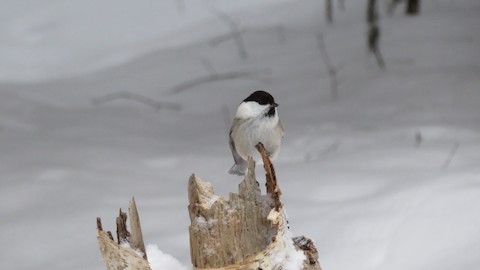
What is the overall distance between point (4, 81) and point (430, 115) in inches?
136

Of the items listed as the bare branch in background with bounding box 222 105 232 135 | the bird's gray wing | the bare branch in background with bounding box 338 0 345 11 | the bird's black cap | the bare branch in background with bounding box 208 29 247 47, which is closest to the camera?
the bird's black cap

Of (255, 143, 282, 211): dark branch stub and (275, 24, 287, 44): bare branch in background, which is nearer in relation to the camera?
(255, 143, 282, 211): dark branch stub

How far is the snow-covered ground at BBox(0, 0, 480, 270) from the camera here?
11.6 feet

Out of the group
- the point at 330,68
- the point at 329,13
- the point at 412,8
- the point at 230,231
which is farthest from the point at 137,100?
the point at 230,231

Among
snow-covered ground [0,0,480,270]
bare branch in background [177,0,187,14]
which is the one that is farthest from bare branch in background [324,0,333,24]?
bare branch in background [177,0,187,14]

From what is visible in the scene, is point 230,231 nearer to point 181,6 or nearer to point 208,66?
point 208,66

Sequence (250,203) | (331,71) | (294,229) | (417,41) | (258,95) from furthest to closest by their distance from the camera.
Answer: (417,41) < (331,71) < (294,229) < (258,95) < (250,203)

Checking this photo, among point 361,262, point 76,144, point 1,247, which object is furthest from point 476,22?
point 1,247

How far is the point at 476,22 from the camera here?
6.18 metres

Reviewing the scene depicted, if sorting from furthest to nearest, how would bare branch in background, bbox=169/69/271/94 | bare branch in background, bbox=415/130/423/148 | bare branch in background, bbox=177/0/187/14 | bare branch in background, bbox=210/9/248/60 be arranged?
bare branch in background, bbox=177/0/187/14, bare branch in background, bbox=210/9/248/60, bare branch in background, bbox=169/69/271/94, bare branch in background, bbox=415/130/423/148

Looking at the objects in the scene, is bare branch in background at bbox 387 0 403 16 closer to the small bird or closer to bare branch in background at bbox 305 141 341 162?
bare branch in background at bbox 305 141 341 162

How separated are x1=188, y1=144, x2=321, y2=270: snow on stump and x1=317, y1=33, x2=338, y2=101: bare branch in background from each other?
3238 mm

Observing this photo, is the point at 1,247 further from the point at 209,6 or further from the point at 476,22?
the point at 209,6

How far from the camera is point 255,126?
2.48 metres
